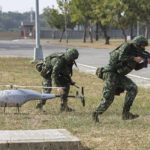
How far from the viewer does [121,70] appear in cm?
830

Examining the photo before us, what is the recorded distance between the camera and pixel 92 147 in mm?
6410

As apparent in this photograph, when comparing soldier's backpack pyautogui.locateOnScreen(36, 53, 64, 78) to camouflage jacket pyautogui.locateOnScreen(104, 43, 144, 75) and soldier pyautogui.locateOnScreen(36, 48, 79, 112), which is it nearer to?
soldier pyautogui.locateOnScreen(36, 48, 79, 112)

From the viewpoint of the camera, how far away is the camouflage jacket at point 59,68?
9.31 metres

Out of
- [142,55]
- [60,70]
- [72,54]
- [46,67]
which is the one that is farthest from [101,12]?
[142,55]

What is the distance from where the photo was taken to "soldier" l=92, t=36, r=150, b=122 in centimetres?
817

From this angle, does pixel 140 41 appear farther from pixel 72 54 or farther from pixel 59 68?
pixel 59 68

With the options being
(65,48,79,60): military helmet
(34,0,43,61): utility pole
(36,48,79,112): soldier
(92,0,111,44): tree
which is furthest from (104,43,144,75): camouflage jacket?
(92,0,111,44): tree

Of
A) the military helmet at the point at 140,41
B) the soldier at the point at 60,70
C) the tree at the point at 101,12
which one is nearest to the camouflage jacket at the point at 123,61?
the military helmet at the point at 140,41

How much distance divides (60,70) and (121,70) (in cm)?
157

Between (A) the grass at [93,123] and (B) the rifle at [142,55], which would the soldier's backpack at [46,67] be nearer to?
(A) the grass at [93,123]

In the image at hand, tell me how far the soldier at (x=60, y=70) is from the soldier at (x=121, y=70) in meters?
0.91

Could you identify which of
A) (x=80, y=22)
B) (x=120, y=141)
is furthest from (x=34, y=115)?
(x=80, y=22)

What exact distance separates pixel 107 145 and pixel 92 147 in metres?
0.23

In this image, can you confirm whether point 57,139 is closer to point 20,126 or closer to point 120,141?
Answer: point 120,141
